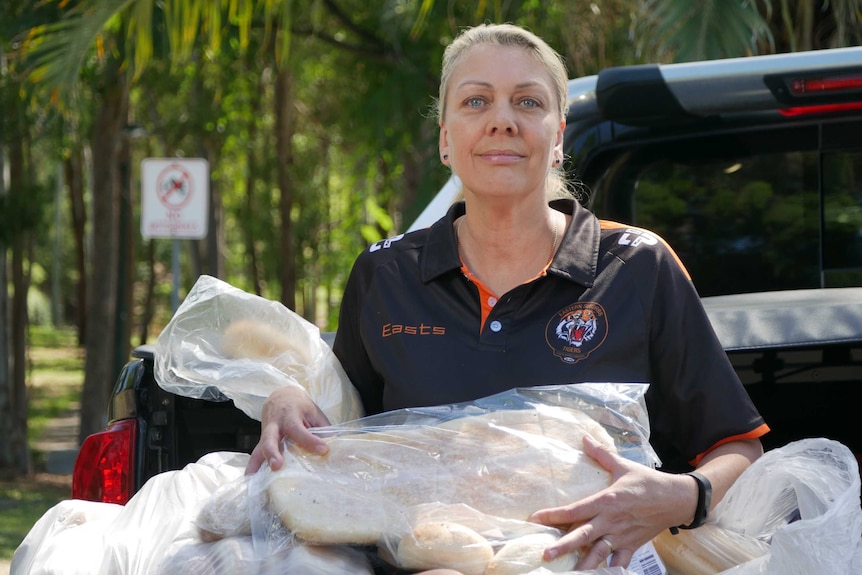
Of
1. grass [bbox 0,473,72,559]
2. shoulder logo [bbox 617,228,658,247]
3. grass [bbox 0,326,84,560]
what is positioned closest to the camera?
shoulder logo [bbox 617,228,658,247]

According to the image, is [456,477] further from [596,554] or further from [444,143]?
[444,143]

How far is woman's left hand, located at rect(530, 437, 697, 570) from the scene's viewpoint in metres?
2.09

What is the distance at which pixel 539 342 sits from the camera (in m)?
2.50

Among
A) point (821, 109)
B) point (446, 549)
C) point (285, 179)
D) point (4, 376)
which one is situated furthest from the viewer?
point (285, 179)

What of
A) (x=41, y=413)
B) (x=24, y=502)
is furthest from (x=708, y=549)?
(x=41, y=413)

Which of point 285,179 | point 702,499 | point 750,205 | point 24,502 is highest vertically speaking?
point 285,179

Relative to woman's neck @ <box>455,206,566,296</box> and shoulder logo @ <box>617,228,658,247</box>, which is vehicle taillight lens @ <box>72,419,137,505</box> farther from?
shoulder logo @ <box>617,228,658,247</box>

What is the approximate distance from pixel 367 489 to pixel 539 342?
54 centimetres

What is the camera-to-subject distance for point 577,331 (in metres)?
2.48

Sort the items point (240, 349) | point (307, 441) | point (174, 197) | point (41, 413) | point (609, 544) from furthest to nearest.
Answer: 1. point (41, 413)
2. point (174, 197)
3. point (240, 349)
4. point (307, 441)
5. point (609, 544)

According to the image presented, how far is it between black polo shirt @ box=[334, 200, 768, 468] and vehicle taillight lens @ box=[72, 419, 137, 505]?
605 mm

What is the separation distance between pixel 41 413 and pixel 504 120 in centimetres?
2261

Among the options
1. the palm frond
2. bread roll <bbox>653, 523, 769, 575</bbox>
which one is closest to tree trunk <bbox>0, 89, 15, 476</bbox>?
the palm frond

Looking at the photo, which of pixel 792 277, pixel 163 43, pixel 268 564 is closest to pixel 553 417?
pixel 268 564
